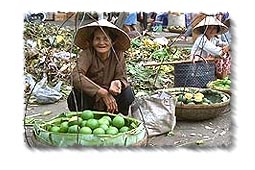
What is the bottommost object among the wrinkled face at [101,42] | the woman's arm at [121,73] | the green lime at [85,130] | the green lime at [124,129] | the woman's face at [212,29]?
the green lime at [124,129]

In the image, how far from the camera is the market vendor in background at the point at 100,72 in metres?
2.44

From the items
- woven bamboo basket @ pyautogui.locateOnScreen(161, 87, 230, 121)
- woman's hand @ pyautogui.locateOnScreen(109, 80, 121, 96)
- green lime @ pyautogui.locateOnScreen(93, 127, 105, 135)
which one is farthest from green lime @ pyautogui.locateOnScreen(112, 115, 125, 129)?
woven bamboo basket @ pyautogui.locateOnScreen(161, 87, 230, 121)

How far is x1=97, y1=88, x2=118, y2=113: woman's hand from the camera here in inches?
95.9

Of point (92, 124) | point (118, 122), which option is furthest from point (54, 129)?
point (118, 122)

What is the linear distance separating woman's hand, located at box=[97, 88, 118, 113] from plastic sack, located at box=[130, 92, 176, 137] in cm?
18

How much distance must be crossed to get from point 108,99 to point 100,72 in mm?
180

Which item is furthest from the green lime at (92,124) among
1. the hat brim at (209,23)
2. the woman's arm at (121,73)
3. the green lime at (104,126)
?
the hat brim at (209,23)

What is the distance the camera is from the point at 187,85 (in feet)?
11.7

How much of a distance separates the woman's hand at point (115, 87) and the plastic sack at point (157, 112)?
0.19 meters

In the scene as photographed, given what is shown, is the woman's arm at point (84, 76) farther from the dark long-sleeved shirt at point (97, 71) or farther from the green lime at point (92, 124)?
the green lime at point (92, 124)

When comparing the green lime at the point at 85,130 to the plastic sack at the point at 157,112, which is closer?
the green lime at the point at 85,130

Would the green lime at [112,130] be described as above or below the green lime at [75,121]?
below

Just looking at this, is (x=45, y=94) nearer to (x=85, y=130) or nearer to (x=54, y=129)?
(x=54, y=129)

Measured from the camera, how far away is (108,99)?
2.46 meters
